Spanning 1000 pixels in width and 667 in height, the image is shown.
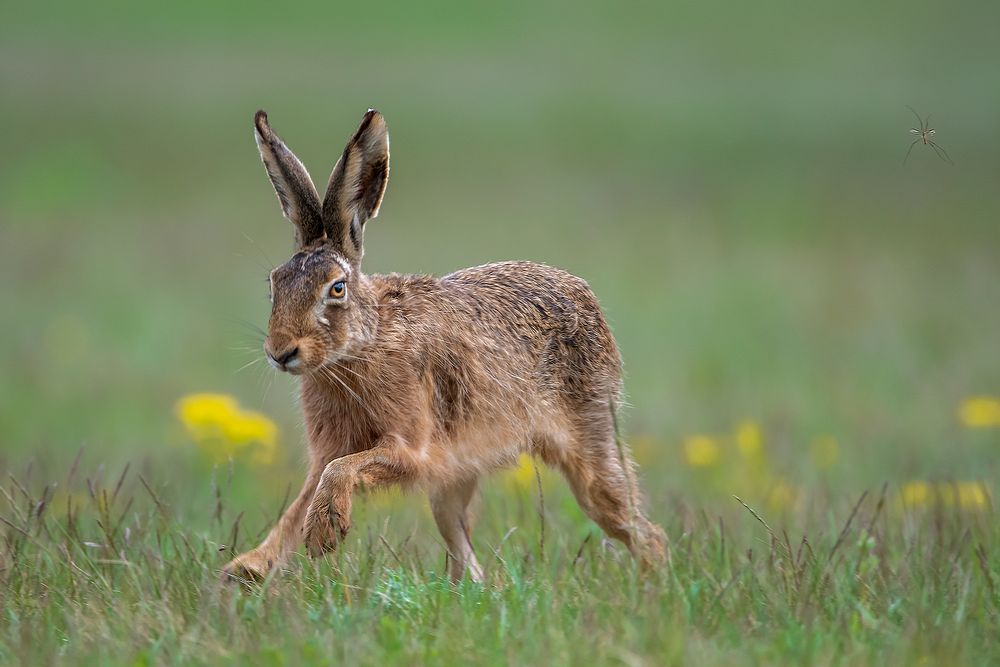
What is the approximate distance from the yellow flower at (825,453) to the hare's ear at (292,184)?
181 inches

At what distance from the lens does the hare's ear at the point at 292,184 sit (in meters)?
5.93

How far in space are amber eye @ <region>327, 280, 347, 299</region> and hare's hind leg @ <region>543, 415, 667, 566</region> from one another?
1421 millimetres

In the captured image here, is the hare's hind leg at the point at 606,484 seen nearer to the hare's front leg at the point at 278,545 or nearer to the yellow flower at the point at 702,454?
the hare's front leg at the point at 278,545

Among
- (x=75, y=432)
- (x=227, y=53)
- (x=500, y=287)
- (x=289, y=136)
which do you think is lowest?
(x=75, y=432)

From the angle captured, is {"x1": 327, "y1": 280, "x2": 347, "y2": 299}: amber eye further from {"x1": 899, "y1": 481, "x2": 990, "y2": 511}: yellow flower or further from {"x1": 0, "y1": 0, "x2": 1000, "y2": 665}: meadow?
{"x1": 899, "y1": 481, "x2": 990, "y2": 511}: yellow flower

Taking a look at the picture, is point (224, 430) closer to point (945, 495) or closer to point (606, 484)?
point (606, 484)

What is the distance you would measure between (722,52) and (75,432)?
86.2 ft

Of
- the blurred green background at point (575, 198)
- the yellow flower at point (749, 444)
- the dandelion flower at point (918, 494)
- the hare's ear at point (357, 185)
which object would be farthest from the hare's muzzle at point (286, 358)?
the yellow flower at point (749, 444)

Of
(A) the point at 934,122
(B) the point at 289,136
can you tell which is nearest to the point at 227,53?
(B) the point at 289,136

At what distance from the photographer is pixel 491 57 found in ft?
116

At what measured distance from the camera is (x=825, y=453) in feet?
31.6

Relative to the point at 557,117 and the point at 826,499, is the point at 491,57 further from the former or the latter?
the point at 826,499

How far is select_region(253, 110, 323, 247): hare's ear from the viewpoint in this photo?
5.93 meters

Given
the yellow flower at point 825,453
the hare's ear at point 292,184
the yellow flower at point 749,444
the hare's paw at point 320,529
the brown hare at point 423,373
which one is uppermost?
the hare's ear at point 292,184
